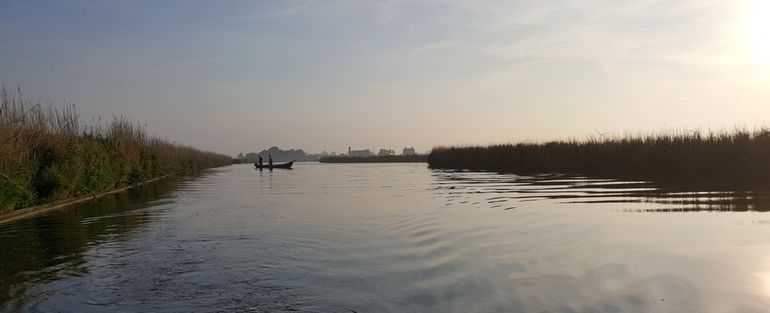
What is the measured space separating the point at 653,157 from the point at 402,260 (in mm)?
25957

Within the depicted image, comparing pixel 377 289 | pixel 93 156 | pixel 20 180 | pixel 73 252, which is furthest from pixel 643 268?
pixel 93 156

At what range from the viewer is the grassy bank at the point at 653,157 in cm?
2444

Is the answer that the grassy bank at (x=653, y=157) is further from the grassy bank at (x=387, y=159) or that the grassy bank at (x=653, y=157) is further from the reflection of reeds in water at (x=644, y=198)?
the grassy bank at (x=387, y=159)

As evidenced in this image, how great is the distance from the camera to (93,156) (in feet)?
71.4

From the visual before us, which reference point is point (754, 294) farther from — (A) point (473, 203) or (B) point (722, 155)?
(B) point (722, 155)

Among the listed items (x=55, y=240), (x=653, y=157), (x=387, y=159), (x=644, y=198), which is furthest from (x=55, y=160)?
(x=387, y=159)

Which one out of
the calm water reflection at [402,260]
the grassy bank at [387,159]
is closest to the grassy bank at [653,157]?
the calm water reflection at [402,260]

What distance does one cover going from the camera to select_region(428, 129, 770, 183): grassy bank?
962 inches

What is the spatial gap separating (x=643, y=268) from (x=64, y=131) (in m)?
20.3

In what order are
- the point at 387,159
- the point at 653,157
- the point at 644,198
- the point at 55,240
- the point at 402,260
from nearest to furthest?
the point at 402,260 < the point at 55,240 < the point at 644,198 < the point at 653,157 < the point at 387,159

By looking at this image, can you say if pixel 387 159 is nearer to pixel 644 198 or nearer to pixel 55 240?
pixel 644 198

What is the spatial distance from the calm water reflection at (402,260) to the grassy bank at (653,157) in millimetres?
11757

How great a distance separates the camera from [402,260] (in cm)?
783

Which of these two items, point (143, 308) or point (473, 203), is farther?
point (473, 203)
